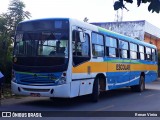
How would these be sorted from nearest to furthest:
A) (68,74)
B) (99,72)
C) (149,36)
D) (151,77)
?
(68,74) → (99,72) → (151,77) → (149,36)

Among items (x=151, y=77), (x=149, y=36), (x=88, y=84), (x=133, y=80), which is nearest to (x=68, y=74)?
(x=88, y=84)

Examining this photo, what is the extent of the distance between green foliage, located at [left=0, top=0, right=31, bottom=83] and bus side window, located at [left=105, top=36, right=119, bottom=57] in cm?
496

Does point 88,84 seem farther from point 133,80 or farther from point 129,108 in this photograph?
point 133,80

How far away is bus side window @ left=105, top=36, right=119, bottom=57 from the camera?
572 inches

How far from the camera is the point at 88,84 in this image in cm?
1229

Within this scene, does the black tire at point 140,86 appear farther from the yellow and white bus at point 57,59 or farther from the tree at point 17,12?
the tree at point 17,12

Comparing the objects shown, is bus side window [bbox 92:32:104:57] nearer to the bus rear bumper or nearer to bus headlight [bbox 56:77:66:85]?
bus headlight [bbox 56:77:66:85]

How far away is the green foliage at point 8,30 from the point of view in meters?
16.6

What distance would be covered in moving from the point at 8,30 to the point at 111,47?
654 cm

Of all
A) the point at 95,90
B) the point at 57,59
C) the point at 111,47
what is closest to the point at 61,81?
the point at 57,59

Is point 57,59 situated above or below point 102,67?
above

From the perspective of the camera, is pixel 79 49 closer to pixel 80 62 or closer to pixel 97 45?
pixel 80 62

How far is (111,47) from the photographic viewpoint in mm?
14984

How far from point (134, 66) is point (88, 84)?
649cm
